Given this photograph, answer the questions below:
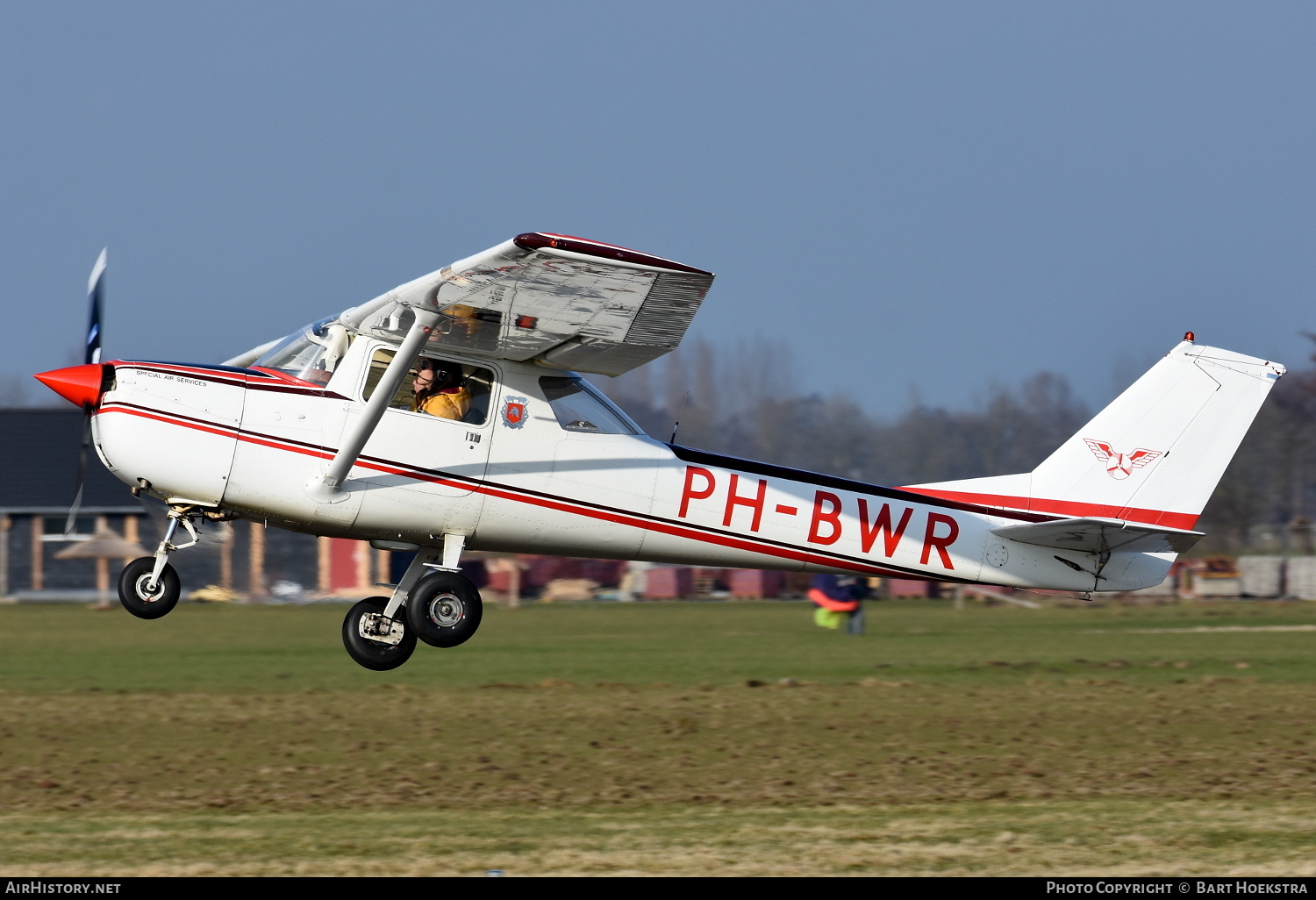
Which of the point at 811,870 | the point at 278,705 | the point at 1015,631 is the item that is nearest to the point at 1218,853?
the point at 811,870

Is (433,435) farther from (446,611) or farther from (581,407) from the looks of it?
(446,611)

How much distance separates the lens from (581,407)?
11.3 m

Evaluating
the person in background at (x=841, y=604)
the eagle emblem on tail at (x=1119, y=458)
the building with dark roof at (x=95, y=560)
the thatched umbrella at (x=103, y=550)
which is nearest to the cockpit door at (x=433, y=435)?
the eagle emblem on tail at (x=1119, y=458)

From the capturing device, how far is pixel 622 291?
9.69 meters

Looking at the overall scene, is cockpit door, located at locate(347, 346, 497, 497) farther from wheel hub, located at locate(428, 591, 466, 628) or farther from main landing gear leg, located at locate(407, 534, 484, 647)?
wheel hub, located at locate(428, 591, 466, 628)

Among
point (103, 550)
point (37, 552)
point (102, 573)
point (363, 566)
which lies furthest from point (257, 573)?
point (37, 552)

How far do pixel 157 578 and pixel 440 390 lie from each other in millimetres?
2471

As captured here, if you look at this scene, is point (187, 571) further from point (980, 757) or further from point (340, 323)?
point (340, 323)

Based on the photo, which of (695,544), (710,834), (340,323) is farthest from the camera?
(710,834)

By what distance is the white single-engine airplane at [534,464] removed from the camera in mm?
10383

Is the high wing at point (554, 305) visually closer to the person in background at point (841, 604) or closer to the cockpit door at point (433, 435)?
the cockpit door at point (433, 435)

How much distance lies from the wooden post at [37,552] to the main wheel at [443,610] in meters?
46.5

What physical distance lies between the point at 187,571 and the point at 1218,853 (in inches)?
1803

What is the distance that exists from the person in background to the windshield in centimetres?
3116
